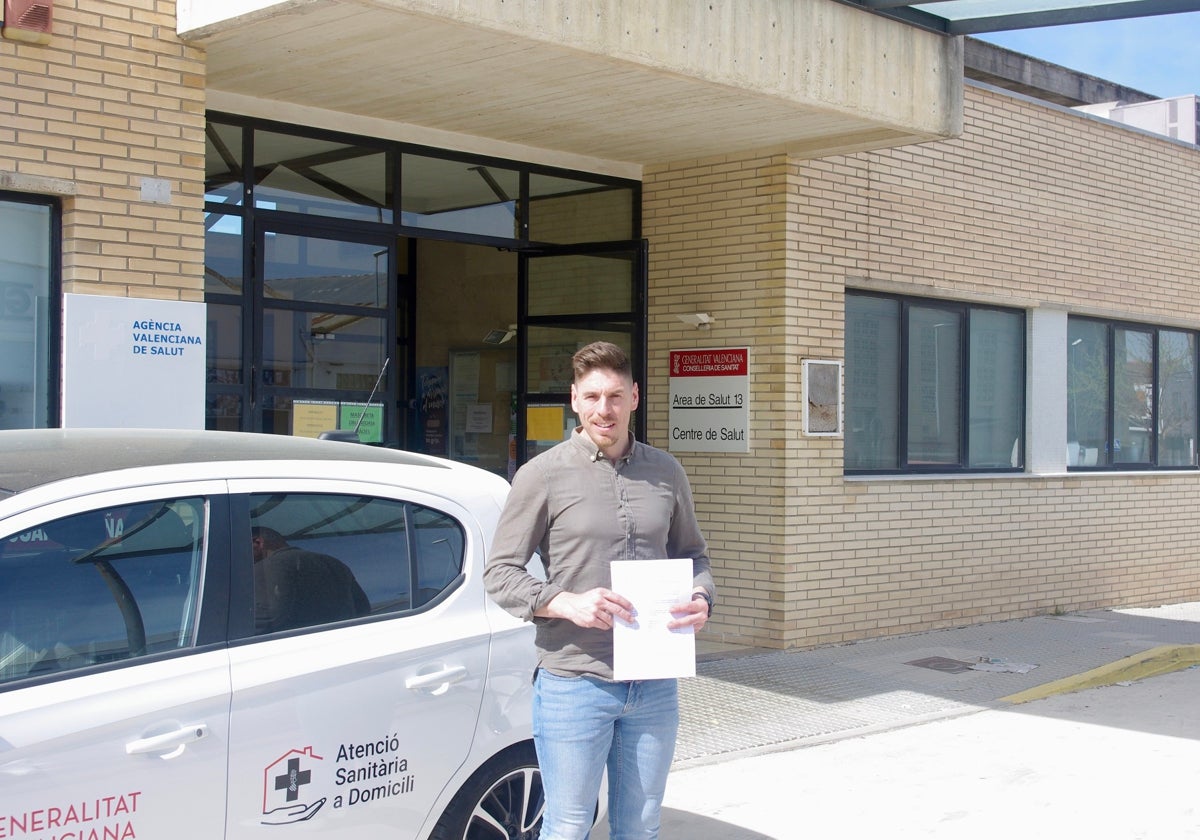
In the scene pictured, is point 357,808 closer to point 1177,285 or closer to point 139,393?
point 139,393

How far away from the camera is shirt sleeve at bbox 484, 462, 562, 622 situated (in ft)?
11.9

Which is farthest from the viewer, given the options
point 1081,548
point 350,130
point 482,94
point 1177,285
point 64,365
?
point 1177,285

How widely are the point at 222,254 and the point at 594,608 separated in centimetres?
539

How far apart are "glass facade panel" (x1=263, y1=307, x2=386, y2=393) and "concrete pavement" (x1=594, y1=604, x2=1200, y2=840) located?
118 inches

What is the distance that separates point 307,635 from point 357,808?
52 cm

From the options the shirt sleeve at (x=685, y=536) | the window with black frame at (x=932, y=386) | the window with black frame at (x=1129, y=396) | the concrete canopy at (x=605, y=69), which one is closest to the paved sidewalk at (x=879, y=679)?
the window with black frame at (x=932, y=386)

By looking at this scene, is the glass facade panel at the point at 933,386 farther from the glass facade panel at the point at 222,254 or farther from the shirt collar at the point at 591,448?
the shirt collar at the point at 591,448

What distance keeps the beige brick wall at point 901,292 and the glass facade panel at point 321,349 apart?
2683 millimetres

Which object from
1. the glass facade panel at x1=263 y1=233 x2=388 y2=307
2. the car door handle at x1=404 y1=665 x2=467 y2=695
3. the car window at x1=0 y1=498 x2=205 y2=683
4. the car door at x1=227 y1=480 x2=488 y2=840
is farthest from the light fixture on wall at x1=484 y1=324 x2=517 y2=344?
the car window at x1=0 y1=498 x2=205 y2=683

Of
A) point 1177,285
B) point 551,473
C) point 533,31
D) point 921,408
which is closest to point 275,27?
point 533,31

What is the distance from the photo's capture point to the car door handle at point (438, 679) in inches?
156

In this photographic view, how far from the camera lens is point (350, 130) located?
8719mm

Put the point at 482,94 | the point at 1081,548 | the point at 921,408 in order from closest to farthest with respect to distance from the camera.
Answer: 1. the point at 482,94
2. the point at 921,408
3. the point at 1081,548

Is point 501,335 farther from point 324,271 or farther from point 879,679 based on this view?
point 879,679
